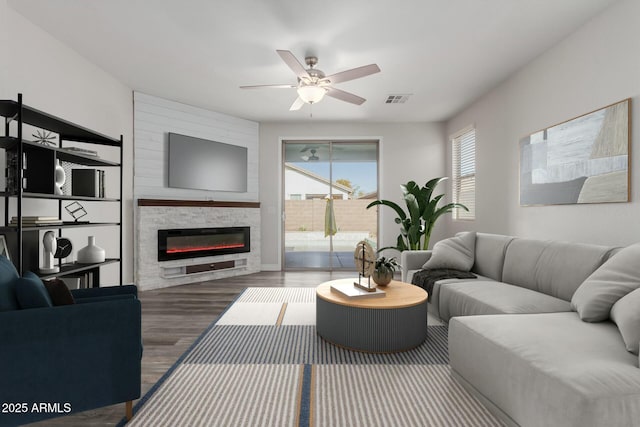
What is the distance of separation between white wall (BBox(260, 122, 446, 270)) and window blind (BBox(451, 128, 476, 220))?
1.27 feet

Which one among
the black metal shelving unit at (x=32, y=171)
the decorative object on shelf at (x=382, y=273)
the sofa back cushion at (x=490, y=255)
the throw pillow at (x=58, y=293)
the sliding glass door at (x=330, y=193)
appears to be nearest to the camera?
the throw pillow at (x=58, y=293)

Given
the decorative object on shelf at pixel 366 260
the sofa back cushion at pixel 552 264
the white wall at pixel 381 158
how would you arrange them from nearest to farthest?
the sofa back cushion at pixel 552 264
the decorative object on shelf at pixel 366 260
the white wall at pixel 381 158

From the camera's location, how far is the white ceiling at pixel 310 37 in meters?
2.54

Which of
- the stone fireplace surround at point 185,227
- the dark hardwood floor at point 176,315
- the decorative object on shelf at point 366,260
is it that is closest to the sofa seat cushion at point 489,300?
the decorative object on shelf at point 366,260

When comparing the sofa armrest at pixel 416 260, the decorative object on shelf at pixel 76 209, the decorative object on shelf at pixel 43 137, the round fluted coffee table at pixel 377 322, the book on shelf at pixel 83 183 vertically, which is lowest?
the round fluted coffee table at pixel 377 322

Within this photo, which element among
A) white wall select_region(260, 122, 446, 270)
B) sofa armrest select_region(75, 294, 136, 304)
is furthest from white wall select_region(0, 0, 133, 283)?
white wall select_region(260, 122, 446, 270)

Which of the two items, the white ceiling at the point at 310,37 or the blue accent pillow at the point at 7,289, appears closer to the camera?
the blue accent pillow at the point at 7,289

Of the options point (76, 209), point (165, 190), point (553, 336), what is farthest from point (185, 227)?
point (553, 336)

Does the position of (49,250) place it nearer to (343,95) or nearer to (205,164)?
(205,164)

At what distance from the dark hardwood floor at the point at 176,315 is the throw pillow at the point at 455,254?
6.16 ft

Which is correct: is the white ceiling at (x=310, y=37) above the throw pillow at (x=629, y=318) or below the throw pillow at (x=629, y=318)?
above

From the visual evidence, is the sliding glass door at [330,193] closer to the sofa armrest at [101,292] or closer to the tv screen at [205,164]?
the tv screen at [205,164]

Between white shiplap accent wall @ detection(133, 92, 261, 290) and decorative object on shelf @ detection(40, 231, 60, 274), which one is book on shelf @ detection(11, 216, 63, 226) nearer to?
decorative object on shelf @ detection(40, 231, 60, 274)

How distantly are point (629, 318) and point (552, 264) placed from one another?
1.12 meters
